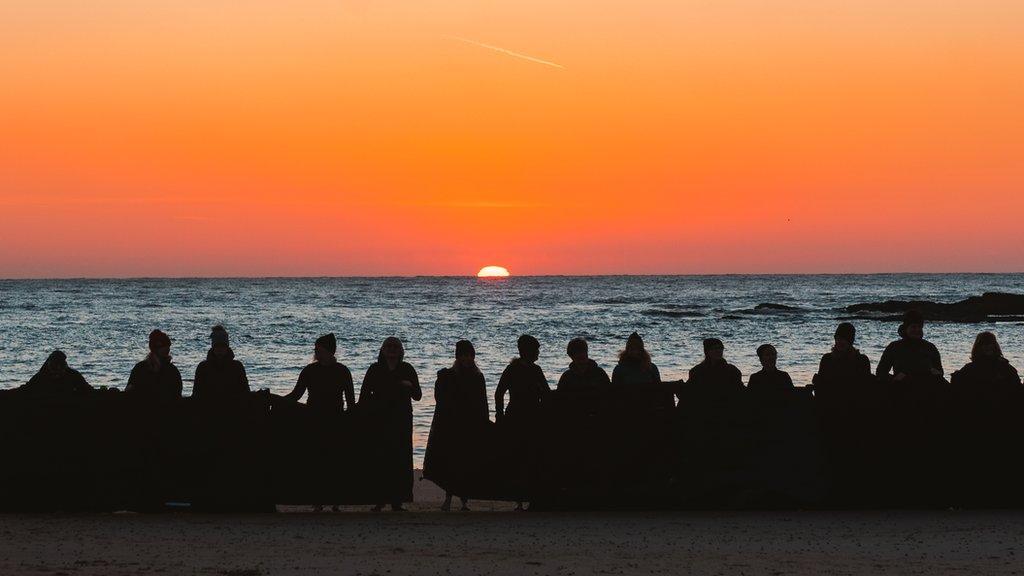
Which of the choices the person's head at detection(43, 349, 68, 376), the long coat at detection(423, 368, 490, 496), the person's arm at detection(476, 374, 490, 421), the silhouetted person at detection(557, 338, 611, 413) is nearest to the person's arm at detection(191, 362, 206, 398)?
the person's head at detection(43, 349, 68, 376)

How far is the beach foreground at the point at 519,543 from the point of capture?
7.75 m

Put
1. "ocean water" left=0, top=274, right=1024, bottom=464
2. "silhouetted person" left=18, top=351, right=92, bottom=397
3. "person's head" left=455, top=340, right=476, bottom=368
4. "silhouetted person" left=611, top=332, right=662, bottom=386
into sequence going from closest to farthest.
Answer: "silhouetted person" left=18, top=351, right=92, bottom=397
"person's head" left=455, top=340, right=476, bottom=368
"silhouetted person" left=611, top=332, right=662, bottom=386
"ocean water" left=0, top=274, right=1024, bottom=464

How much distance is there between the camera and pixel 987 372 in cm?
1026

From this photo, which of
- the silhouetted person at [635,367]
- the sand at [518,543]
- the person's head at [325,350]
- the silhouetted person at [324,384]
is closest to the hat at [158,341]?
the silhouetted person at [324,384]

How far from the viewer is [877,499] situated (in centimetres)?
1020

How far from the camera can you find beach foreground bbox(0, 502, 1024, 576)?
7754 mm

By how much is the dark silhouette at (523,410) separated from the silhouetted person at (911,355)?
2823 mm

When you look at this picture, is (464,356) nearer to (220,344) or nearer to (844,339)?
(220,344)

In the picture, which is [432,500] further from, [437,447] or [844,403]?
[844,403]

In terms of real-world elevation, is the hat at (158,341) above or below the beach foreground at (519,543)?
above

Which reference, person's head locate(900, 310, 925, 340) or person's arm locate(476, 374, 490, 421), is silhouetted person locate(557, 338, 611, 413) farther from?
person's head locate(900, 310, 925, 340)

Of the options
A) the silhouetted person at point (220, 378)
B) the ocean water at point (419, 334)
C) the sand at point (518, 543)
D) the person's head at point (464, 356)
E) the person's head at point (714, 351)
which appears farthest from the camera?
the ocean water at point (419, 334)

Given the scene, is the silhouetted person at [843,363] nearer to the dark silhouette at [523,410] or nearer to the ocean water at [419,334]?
the dark silhouette at [523,410]

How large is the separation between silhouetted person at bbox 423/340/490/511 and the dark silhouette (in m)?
0.22
